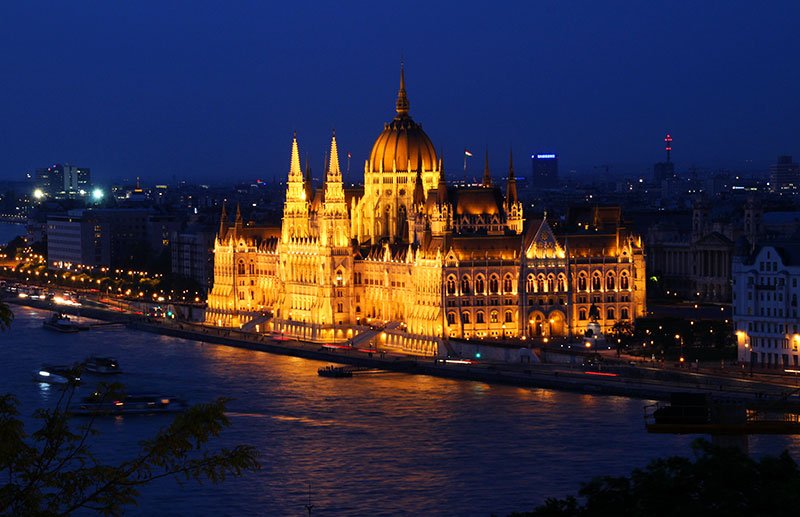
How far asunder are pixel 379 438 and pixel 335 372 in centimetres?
1745

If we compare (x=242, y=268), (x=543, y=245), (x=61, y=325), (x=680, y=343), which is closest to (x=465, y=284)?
(x=543, y=245)

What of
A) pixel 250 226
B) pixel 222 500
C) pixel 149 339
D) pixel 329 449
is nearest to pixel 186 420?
pixel 222 500

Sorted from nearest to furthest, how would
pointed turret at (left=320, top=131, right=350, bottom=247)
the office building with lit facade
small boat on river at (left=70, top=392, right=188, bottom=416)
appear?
small boat on river at (left=70, top=392, right=188, bottom=416) → the office building with lit facade → pointed turret at (left=320, top=131, right=350, bottom=247)

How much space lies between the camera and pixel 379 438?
52469mm

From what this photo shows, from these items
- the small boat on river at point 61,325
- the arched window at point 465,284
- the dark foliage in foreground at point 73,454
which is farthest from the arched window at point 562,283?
the dark foliage in foreground at point 73,454

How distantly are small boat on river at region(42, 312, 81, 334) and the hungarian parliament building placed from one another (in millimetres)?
6766

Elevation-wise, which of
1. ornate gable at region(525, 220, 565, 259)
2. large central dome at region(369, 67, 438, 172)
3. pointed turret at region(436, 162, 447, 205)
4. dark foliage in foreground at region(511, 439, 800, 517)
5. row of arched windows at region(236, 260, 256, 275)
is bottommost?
dark foliage in foreground at region(511, 439, 800, 517)

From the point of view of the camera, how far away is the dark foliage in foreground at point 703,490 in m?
21.0

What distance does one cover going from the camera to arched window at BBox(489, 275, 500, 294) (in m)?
75.8

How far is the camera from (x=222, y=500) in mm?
42875

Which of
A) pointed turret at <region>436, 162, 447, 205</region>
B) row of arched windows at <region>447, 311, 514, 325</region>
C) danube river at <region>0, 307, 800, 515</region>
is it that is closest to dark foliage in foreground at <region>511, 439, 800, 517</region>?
danube river at <region>0, 307, 800, 515</region>

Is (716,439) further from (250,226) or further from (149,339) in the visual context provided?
(250,226)

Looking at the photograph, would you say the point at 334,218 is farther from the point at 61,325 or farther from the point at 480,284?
the point at 61,325

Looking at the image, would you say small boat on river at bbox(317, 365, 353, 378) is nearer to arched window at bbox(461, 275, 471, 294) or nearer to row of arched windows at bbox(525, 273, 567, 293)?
arched window at bbox(461, 275, 471, 294)
